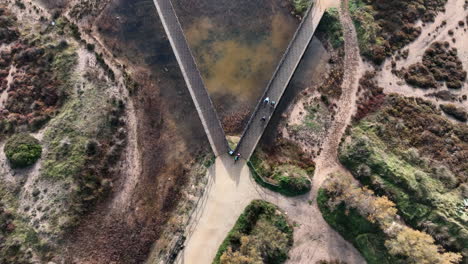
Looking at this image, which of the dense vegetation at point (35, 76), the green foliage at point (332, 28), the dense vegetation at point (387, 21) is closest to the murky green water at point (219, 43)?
the green foliage at point (332, 28)

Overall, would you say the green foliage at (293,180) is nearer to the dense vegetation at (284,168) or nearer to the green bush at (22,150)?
the dense vegetation at (284,168)

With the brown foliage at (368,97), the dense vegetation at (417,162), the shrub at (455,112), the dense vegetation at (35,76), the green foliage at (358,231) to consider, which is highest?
the dense vegetation at (35,76)

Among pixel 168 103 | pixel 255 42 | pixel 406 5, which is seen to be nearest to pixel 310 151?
pixel 255 42

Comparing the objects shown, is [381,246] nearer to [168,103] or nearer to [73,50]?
[168,103]

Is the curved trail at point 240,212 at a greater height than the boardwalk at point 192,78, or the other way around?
the boardwalk at point 192,78

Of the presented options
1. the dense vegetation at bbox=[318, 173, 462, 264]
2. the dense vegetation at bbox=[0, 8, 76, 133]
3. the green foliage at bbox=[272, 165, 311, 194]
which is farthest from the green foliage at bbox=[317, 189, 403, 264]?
the dense vegetation at bbox=[0, 8, 76, 133]

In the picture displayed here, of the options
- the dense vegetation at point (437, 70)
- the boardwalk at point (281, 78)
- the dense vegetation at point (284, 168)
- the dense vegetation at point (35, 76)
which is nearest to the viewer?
the dense vegetation at point (284, 168)

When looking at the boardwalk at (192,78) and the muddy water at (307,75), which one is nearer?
the boardwalk at (192,78)

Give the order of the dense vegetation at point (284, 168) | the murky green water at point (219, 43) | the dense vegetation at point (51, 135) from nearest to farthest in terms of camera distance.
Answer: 1. the dense vegetation at point (51, 135)
2. the dense vegetation at point (284, 168)
3. the murky green water at point (219, 43)
